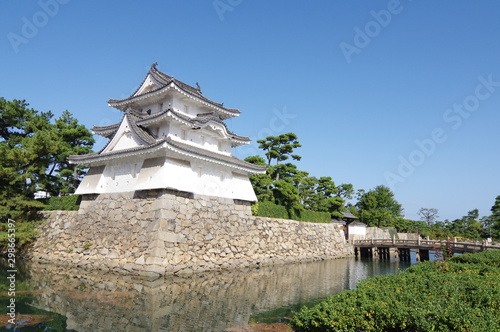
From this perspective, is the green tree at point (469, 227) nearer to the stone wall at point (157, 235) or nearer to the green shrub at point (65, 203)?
the stone wall at point (157, 235)

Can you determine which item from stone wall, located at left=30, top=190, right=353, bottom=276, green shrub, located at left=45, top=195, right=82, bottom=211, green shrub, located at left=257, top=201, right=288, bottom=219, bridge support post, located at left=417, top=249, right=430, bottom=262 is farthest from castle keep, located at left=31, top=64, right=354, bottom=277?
bridge support post, located at left=417, top=249, right=430, bottom=262

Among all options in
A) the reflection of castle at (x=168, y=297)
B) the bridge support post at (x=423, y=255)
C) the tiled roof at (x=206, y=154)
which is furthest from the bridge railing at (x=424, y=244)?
the tiled roof at (x=206, y=154)

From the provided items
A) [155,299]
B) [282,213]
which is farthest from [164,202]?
[282,213]

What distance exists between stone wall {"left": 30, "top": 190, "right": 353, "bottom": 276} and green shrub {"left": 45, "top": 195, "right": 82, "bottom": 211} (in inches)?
24.2

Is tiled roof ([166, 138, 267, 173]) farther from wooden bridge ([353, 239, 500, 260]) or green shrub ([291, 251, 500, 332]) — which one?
wooden bridge ([353, 239, 500, 260])

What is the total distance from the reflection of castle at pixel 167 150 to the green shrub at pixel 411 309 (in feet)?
36.2

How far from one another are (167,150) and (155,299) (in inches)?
296

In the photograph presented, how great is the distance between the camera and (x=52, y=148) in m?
18.2

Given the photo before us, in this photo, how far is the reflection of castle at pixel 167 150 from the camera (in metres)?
15.7

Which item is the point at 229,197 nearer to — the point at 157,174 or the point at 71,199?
the point at 157,174

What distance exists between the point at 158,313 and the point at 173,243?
6.27 meters

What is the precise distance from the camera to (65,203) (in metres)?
19.4

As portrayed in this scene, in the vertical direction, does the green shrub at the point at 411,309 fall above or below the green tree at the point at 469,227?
below

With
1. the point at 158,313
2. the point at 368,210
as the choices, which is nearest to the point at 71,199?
the point at 158,313
